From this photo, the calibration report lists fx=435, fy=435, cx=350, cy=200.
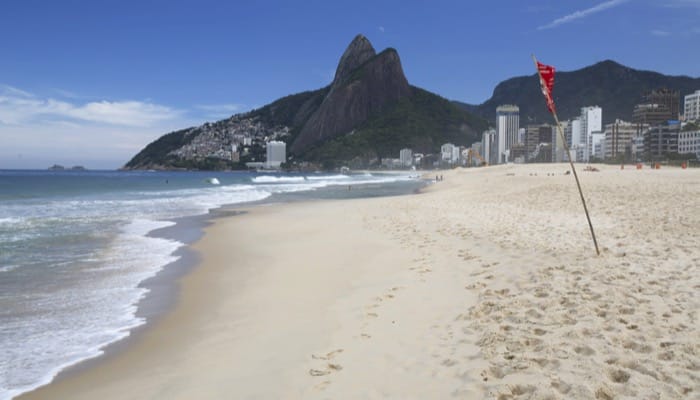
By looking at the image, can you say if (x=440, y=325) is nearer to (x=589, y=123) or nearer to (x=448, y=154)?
(x=448, y=154)

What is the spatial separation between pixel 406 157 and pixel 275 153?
54.3 metres

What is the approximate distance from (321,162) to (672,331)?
167 m

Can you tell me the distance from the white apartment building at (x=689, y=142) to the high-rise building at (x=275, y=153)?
428 feet

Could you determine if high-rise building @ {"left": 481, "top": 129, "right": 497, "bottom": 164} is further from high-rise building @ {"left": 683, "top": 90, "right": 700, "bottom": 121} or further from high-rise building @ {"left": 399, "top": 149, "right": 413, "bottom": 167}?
high-rise building @ {"left": 683, "top": 90, "right": 700, "bottom": 121}

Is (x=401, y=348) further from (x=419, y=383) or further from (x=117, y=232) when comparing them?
(x=117, y=232)

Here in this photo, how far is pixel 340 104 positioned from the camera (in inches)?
7441

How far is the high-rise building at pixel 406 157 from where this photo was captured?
542ft

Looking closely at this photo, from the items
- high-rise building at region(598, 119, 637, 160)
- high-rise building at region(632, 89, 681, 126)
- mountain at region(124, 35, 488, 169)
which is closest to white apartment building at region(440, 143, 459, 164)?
mountain at region(124, 35, 488, 169)

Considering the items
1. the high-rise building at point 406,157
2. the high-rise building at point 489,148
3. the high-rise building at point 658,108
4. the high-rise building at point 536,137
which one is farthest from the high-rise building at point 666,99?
the high-rise building at point 406,157

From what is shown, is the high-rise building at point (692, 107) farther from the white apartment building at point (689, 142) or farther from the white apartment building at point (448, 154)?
the white apartment building at point (448, 154)

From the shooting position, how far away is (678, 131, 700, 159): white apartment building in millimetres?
86438

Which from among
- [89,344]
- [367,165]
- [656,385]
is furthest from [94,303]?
[367,165]

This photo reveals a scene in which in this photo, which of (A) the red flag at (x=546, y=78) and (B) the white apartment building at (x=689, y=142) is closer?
(A) the red flag at (x=546, y=78)

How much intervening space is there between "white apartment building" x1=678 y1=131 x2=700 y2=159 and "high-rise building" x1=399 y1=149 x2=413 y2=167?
86583 millimetres
